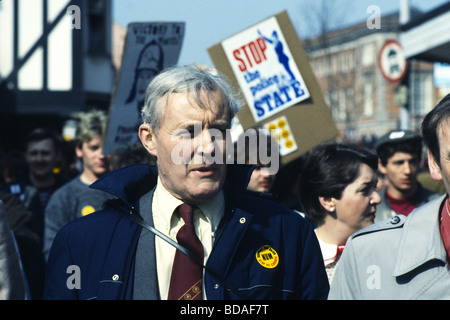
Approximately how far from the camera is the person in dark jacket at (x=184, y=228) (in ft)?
8.98

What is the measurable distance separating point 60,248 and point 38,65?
51.8 feet

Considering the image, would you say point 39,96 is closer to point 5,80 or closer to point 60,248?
point 5,80

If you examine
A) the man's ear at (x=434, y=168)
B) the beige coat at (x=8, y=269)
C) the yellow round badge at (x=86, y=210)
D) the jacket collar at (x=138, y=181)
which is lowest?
the yellow round badge at (x=86, y=210)

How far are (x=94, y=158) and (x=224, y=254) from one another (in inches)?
131

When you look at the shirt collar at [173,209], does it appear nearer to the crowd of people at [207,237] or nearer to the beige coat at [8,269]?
the crowd of people at [207,237]

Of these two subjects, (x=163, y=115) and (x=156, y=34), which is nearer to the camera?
(x=163, y=115)

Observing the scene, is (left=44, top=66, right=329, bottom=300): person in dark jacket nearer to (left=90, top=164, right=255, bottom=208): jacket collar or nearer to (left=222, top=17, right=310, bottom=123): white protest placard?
(left=90, top=164, right=255, bottom=208): jacket collar

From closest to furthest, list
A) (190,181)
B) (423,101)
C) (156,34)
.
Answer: (190,181), (156,34), (423,101)

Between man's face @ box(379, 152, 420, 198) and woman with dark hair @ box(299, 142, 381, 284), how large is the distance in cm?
149

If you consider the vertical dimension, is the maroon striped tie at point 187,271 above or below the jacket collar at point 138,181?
below

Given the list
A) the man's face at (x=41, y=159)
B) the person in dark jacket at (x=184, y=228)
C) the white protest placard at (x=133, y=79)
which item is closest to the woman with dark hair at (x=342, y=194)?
the person in dark jacket at (x=184, y=228)

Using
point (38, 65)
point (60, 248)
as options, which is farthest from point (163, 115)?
point (38, 65)
